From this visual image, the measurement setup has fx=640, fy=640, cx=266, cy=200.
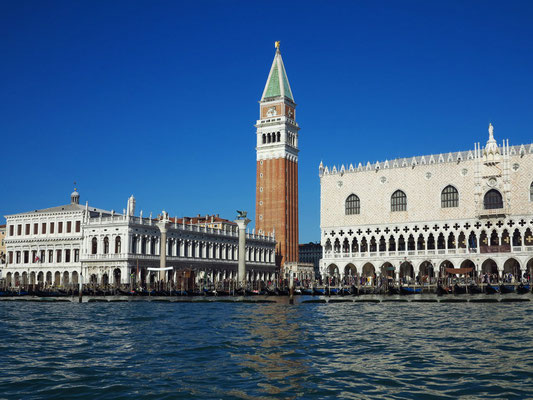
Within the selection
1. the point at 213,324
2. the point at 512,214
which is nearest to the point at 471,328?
the point at 213,324

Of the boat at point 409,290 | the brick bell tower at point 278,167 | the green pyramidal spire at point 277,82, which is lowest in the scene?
the boat at point 409,290

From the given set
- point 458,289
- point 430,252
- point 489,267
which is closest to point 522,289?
point 458,289

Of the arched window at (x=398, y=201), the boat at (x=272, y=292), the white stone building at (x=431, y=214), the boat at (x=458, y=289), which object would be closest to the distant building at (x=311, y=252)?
the white stone building at (x=431, y=214)

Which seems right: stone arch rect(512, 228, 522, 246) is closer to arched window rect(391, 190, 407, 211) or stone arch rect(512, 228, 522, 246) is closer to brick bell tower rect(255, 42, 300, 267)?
arched window rect(391, 190, 407, 211)

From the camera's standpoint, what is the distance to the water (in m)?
12.0

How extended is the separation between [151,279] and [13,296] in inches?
534

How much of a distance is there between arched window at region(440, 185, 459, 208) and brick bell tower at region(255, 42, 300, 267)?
23.9 m

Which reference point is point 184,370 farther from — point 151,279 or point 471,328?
point 151,279

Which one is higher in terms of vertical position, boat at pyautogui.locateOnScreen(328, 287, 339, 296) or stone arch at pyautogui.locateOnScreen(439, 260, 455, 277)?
stone arch at pyautogui.locateOnScreen(439, 260, 455, 277)

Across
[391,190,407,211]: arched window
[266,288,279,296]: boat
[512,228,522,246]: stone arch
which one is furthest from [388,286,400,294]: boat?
[391,190,407,211]: arched window

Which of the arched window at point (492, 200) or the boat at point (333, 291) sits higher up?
the arched window at point (492, 200)

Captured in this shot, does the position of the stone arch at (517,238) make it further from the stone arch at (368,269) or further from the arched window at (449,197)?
the stone arch at (368,269)

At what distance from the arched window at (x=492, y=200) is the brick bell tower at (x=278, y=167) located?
91.0 ft

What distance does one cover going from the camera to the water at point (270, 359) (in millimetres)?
12039
